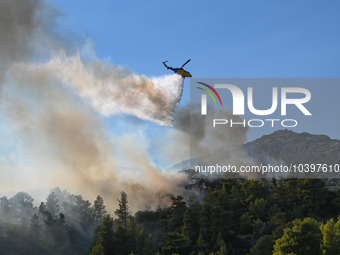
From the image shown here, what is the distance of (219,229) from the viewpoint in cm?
8325

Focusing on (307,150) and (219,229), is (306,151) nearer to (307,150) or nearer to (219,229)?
(307,150)

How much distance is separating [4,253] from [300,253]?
3026 inches

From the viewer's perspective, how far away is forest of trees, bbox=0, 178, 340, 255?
62378 mm

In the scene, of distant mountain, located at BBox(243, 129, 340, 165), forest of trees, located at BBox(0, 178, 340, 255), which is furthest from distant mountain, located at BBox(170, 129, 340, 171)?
forest of trees, located at BBox(0, 178, 340, 255)

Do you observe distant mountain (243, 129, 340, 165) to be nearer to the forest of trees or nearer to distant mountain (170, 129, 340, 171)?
distant mountain (170, 129, 340, 171)

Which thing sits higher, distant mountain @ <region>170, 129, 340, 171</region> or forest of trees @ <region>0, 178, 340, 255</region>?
distant mountain @ <region>170, 129, 340, 171</region>

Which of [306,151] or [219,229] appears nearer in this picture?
[219,229]

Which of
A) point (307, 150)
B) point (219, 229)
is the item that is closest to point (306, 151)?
point (307, 150)

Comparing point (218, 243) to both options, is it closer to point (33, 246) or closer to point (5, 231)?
point (33, 246)

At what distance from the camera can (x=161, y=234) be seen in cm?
9450

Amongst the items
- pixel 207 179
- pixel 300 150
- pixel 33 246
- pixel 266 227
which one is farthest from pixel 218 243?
pixel 300 150

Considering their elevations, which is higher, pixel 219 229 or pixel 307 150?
pixel 307 150

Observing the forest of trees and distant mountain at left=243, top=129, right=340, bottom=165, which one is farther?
distant mountain at left=243, top=129, right=340, bottom=165

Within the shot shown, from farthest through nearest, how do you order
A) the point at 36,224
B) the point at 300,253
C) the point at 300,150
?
the point at 300,150 → the point at 36,224 → the point at 300,253
